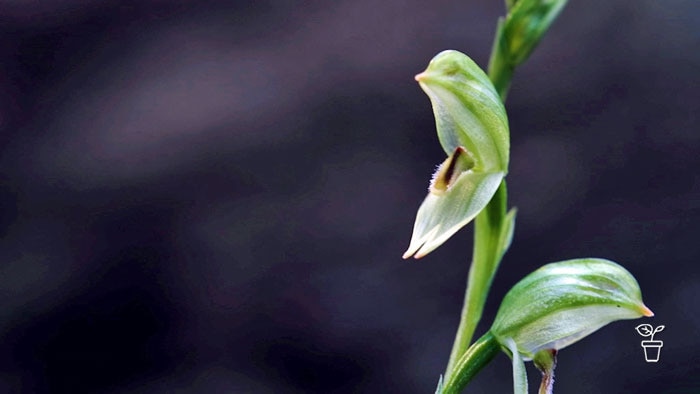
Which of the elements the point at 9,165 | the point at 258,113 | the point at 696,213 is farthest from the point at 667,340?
the point at 9,165

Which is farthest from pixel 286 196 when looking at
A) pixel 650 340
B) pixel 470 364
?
pixel 470 364

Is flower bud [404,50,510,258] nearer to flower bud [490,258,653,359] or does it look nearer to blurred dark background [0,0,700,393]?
flower bud [490,258,653,359]

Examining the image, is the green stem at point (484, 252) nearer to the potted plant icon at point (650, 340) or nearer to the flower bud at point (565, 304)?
the flower bud at point (565, 304)

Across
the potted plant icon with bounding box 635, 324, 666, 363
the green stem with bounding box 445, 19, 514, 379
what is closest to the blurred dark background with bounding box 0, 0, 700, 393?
the potted plant icon with bounding box 635, 324, 666, 363

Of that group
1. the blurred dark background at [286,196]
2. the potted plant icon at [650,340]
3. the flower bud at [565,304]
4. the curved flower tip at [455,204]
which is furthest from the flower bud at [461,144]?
the blurred dark background at [286,196]

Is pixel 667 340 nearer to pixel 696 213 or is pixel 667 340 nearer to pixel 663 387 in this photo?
pixel 663 387

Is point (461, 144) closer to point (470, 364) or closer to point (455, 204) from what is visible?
point (455, 204)
